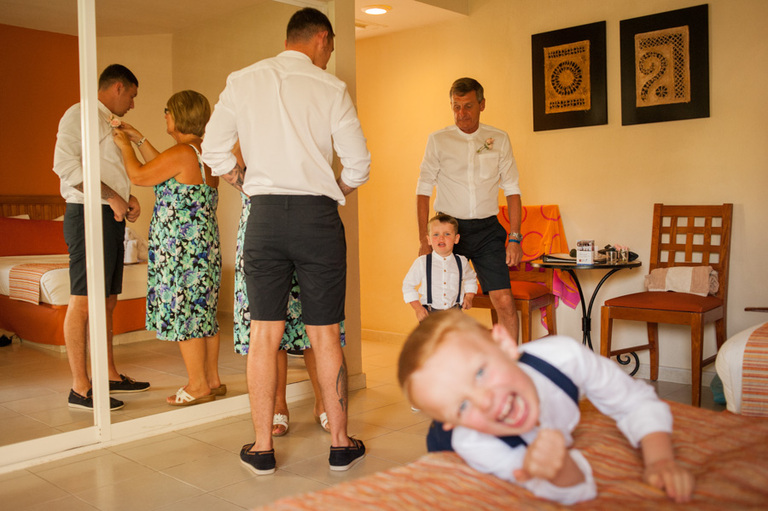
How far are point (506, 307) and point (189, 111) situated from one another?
190 centimetres

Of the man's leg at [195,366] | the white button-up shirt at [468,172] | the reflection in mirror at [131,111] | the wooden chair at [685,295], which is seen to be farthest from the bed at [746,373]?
the man's leg at [195,366]

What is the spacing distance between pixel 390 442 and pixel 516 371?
217 cm

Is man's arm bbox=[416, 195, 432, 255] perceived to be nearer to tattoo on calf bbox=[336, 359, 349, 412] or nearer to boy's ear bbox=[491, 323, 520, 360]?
tattoo on calf bbox=[336, 359, 349, 412]

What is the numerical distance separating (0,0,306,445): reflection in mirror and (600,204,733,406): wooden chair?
2.10m

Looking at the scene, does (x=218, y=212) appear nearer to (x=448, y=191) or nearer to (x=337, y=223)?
(x=337, y=223)

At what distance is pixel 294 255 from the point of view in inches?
102

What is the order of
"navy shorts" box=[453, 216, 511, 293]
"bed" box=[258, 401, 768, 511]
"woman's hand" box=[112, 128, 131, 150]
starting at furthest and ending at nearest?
"navy shorts" box=[453, 216, 511, 293] → "woman's hand" box=[112, 128, 131, 150] → "bed" box=[258, 401, 768, 511]

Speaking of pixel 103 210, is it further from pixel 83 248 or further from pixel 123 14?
pixel 123 14

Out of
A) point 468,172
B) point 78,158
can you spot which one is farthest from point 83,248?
point 468,172

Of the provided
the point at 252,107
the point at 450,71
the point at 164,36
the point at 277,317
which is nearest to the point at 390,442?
the point at 277,317

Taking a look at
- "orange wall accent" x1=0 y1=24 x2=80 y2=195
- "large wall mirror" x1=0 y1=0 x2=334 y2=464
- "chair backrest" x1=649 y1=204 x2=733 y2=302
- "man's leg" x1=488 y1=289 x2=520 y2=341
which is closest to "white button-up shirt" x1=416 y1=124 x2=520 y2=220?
"man's leg" x1=488 y1=289 x2=520 y2=341

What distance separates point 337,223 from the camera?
2.68m

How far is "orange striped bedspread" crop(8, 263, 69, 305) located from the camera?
280 centimetres

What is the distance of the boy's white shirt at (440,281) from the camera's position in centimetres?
340
